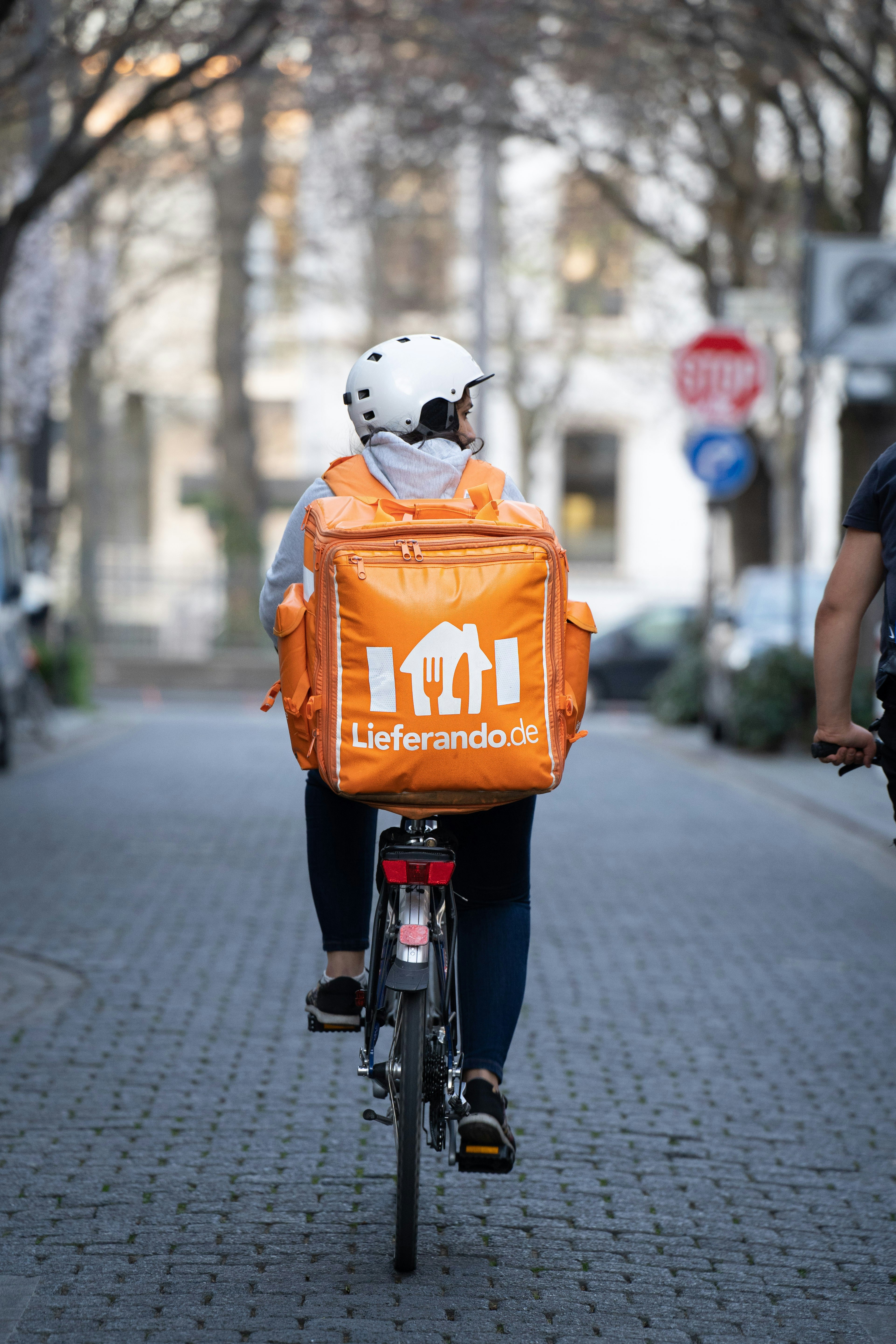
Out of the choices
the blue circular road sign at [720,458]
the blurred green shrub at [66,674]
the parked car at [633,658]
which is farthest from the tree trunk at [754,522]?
the blurred green shrub at [66,674]

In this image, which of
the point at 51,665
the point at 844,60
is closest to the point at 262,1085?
the point at 844,60

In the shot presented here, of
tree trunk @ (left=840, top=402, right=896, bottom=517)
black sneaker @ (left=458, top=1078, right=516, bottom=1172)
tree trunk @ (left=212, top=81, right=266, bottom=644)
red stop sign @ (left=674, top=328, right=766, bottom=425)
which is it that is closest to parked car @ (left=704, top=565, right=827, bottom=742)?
tree trunk @ (left=840, top=402, right=896, bottom=517)

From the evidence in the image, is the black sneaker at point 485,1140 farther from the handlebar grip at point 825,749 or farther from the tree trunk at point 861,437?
the tree trunk at point 861,437

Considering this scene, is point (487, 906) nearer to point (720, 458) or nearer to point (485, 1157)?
point (485, 1157)

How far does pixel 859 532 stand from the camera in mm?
3891

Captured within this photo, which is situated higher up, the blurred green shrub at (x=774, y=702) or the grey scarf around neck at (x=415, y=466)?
the grey scarf around neck at (x=415, y=466)

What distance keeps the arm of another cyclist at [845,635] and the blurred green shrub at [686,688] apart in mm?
16523

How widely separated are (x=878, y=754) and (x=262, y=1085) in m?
2.36

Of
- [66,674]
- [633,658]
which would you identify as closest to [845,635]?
[66,674]

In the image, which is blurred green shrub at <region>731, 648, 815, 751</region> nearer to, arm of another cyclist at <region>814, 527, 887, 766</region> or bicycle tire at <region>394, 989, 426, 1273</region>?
arm of another cyclist at <region>814, 527, 887, 766</region>

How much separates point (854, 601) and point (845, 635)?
0.07 metres

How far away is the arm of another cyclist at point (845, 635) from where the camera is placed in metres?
3.89

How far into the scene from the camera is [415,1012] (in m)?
3.88

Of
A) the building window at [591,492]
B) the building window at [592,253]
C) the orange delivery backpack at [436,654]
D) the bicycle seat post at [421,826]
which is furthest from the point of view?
the building window at [591,492]
